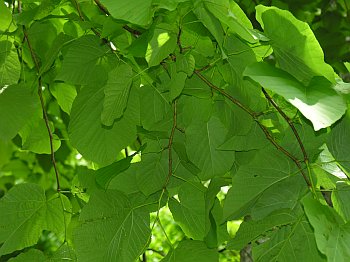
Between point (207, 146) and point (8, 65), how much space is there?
0.43 m

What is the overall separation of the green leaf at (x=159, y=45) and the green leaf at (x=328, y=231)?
256 mm

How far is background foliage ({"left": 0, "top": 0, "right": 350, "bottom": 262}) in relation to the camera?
84cm

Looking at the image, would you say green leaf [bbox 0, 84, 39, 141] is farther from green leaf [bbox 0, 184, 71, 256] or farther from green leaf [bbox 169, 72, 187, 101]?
green leaf [bbox 169, 72, 187, 101]

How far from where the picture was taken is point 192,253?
105cm

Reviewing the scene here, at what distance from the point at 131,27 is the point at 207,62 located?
133 mm

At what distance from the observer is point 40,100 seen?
4.34ft

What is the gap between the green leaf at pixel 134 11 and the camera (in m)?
0.77

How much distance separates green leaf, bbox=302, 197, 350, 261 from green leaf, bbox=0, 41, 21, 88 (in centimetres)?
68

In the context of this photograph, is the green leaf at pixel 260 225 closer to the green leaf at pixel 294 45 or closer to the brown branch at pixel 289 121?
the brown branch at pixel 289 121

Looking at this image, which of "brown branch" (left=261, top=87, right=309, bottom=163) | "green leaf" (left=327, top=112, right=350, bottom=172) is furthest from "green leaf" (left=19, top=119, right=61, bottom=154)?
"green leaf" (left=327, top=112, right=350, bottom=172)

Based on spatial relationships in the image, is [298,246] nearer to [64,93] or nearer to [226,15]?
[226,15]

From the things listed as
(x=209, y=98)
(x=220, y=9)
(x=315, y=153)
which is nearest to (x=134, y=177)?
(x=209, y=98)

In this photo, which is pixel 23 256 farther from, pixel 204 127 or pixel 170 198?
pixel 204 127

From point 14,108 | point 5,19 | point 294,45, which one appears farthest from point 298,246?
point 5,19
